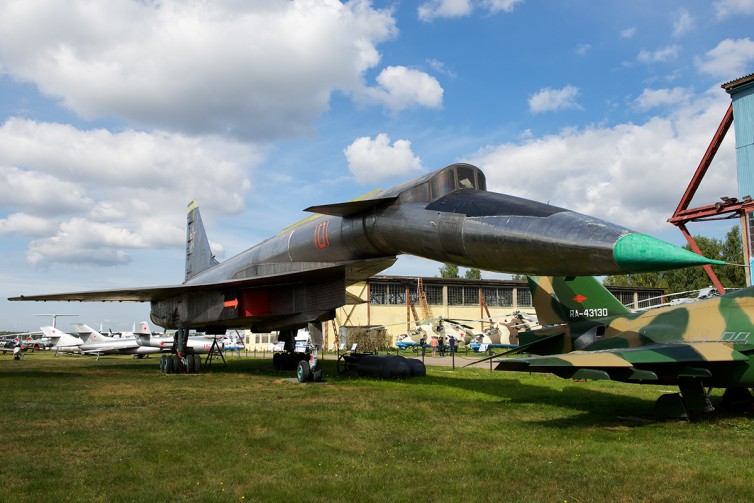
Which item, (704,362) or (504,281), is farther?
(504,281)

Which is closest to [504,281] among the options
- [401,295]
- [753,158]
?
[401,295]

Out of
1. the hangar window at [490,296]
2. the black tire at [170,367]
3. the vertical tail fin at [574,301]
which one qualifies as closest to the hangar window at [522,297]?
the hangar window at [490,296]

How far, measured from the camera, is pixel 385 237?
37.1 feet

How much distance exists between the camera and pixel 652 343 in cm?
1007

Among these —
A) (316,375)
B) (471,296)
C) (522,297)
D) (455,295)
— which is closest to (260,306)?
(316,375)

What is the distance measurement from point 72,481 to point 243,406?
477cm

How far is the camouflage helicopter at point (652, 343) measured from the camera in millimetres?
8242

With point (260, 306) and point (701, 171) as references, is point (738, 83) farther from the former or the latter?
point (260, 306)

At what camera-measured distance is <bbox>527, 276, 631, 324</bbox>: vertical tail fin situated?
482 inches

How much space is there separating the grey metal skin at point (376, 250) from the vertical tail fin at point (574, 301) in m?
3.56

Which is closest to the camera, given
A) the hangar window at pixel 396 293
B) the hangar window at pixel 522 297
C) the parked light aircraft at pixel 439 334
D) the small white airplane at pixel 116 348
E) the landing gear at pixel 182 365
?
the landing gear at pixel 182 365

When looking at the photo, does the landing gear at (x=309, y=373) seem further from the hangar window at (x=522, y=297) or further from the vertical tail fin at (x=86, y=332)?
the hangar window at (x=522, y=297)

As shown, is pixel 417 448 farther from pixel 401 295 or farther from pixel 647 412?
pixel 401 295

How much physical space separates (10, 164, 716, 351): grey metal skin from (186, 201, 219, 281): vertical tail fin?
1657mm
